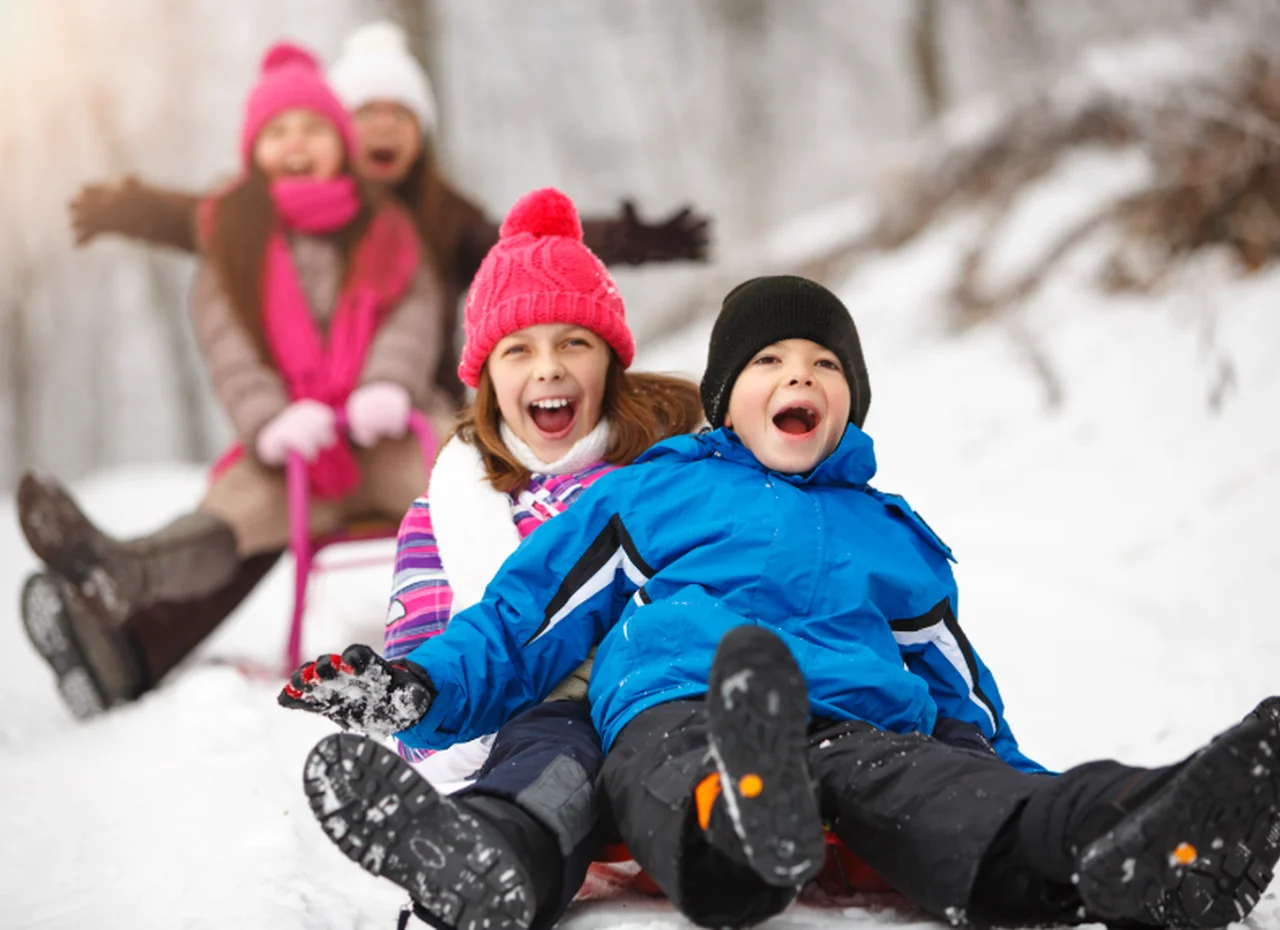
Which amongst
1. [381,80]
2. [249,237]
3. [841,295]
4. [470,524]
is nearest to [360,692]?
[470,524]

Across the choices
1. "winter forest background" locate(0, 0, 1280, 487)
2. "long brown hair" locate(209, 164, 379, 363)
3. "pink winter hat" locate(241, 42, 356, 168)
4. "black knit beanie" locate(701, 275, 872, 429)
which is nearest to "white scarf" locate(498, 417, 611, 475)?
"black knit beanie" locate(701, 275, 872, 429)

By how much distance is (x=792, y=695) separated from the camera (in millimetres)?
1058

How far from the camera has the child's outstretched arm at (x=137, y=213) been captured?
3119mm

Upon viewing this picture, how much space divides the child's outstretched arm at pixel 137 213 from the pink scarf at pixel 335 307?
0.35 m

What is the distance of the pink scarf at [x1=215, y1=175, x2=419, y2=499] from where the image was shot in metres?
2.95

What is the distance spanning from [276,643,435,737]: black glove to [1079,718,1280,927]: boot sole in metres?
0.69

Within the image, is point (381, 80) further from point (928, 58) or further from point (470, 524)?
point (928, 58)

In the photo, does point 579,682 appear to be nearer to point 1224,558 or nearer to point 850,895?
point 850,895

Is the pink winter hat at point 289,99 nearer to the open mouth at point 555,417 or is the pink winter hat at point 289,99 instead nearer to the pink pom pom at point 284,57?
the pink pom pom at point 284,57

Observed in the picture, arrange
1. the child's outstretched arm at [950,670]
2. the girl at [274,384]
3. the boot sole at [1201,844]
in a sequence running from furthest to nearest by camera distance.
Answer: the girl at [274,384]
the child's outstretched arm at [950,670]
the boot sole at [1201,844]

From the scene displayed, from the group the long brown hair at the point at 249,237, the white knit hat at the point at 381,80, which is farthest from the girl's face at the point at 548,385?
the white knit hat at the point at 381,80

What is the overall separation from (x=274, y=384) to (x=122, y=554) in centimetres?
54

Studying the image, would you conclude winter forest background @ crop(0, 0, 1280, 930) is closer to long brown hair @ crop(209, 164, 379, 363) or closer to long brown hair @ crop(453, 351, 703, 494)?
long brown hair @ crop(453, 351, 703, 494)

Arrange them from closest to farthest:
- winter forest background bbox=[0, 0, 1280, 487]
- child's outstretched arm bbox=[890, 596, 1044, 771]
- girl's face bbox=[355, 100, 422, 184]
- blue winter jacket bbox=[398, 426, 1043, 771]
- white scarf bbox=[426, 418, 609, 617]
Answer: blue winter jacket bbox=[398, 426, 1043, 771] < child's outstretched arm bbox=[890, 596, 1044, 771] < white scarf bbox=[426, 418, 609, 617] < girl's face bbox=[355, 100, 422, 184] < winter forest background bbox=[0, 0, 1280, 487]
